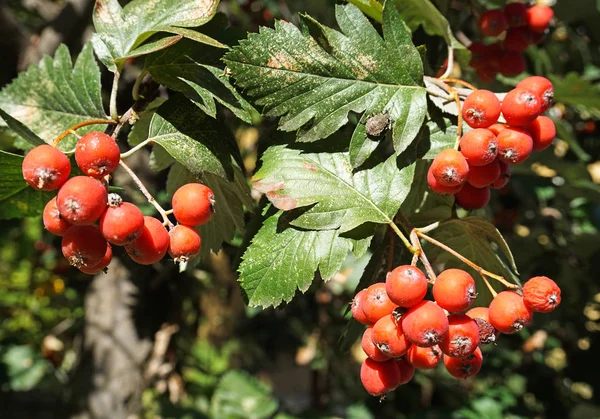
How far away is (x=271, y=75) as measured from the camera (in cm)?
96

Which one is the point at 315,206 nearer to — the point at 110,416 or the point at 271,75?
the point at 271,75

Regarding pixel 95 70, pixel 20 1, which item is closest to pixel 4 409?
pixel 20 1

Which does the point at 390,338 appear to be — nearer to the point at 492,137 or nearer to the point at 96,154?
the point at 492,137

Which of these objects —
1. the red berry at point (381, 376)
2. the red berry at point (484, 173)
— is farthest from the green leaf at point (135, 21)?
the red berry at point (381, 376)

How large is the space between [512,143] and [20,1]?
2.61 m

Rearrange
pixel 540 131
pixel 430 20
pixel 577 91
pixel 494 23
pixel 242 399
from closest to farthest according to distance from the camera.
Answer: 1. pixel 540 131
2. pixel 430 20
3. pixel 494 23
4. pixel 577 91
5. pixel 242 399

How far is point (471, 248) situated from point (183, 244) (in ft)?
1.86

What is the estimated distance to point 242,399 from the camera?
2.93 metres

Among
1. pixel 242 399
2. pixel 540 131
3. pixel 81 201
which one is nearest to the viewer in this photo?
pixel 81 201

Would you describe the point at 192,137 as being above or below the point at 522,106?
above

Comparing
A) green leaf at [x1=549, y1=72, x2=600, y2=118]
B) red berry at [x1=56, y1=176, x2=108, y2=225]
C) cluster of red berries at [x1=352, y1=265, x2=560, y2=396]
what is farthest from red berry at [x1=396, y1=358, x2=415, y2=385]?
green leaf at [x1=549, y1=72, x2=600, y2=118]

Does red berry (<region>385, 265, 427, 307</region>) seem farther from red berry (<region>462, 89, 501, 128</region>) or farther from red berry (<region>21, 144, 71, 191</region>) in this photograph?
red berry (<region>21, 144, 71, 191</region>)

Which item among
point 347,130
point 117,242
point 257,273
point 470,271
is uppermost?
point 117,242

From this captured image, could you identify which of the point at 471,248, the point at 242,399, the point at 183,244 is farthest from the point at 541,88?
the point at 242,399
